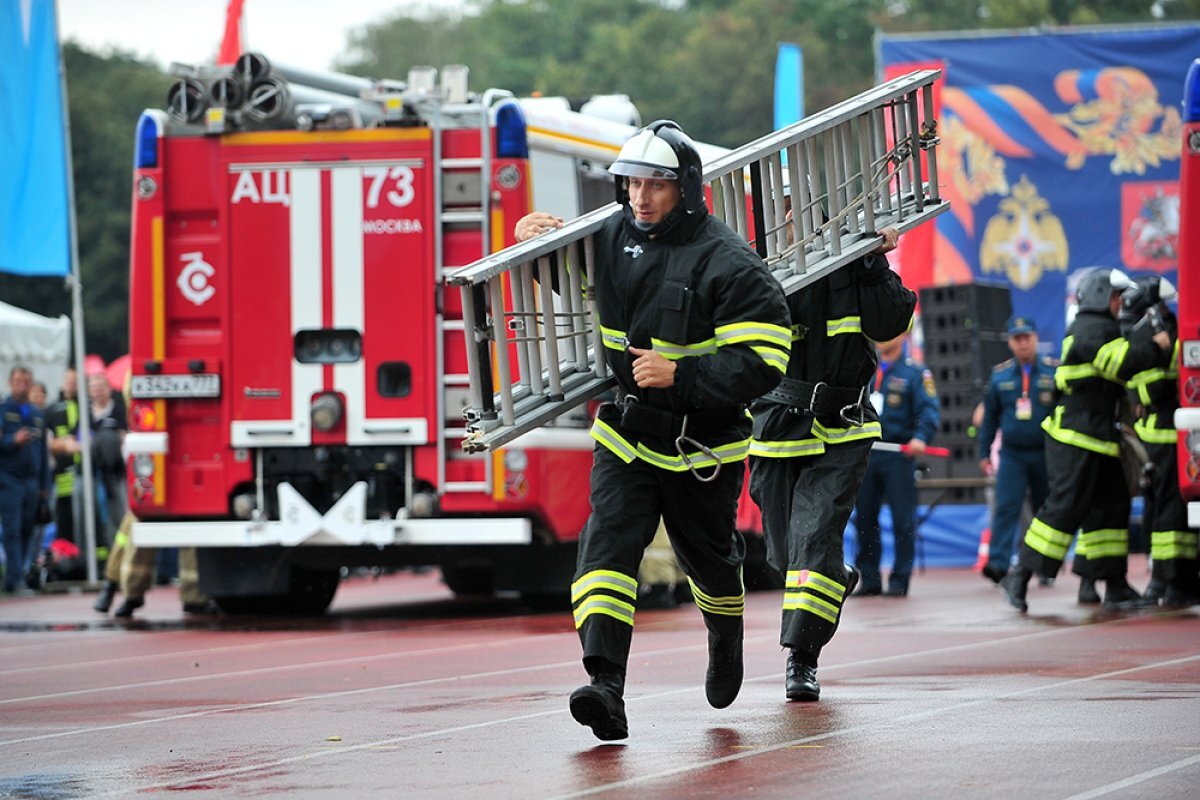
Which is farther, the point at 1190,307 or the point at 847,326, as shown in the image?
the point at 1190,307

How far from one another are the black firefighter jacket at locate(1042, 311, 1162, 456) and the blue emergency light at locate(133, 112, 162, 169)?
5997mm

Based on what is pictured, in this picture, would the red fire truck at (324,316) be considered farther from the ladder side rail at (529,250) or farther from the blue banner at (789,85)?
the blue banner at (789,85)

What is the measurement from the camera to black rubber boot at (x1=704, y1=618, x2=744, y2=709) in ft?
26.1

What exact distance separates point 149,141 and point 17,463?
6.93 m

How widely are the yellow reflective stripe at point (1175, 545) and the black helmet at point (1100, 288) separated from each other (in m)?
1.55

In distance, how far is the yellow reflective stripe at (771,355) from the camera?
7430 millimetres

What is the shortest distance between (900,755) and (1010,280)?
1689cm

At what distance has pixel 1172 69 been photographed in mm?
23234

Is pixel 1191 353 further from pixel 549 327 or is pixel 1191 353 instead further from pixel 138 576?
pixel 138 576

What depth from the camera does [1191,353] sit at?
1307cm

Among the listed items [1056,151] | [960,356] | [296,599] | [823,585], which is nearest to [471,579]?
[296,599]

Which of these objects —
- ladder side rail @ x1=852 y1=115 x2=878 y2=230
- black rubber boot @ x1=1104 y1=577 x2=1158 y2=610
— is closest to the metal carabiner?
ladder side rail @ x1=852 y1=115 x2=878 y2=230

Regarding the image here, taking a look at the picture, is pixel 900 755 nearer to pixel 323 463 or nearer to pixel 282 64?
pixel 323 463

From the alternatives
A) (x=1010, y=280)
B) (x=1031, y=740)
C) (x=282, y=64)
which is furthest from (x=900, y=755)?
(x=1010, y=280)
